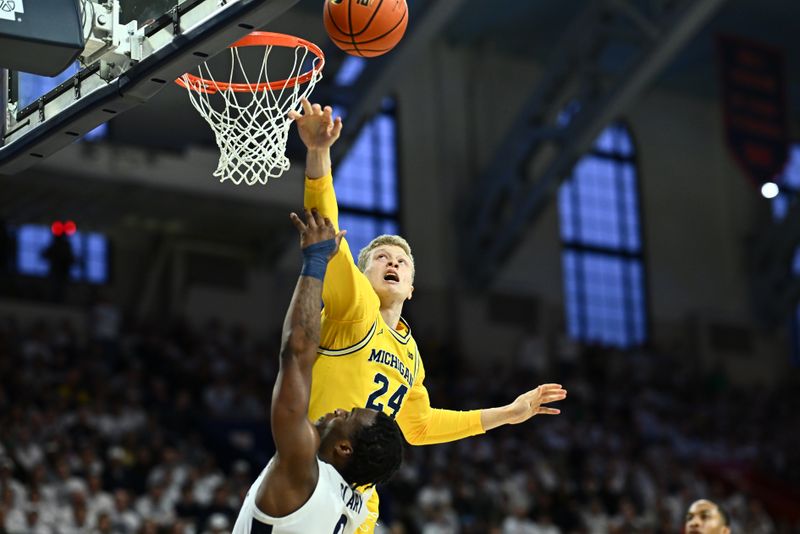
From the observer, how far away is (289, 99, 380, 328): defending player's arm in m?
5.38

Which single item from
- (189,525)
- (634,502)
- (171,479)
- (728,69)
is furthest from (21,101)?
(728,69)

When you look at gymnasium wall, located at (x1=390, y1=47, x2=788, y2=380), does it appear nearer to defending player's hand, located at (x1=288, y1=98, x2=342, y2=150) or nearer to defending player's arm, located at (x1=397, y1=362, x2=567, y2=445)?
defending player's arm, located at (x1=397, y1=362, x2=567, y2=445)

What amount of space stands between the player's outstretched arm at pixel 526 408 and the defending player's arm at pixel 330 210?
3.46ft

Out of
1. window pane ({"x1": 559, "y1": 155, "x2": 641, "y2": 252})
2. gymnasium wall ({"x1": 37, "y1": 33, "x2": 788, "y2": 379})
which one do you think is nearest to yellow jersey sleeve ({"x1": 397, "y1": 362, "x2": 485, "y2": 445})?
gymnasium wall ({"x1": 37, "y1": 33, "x2": 788, "y2": 379})

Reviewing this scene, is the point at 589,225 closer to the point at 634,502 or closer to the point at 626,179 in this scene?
the point at 626,179

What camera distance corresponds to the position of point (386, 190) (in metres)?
25.8

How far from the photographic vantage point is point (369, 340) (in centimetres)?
614

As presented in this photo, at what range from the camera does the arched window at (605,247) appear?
27.3 m

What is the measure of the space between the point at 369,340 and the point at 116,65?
1924 mm

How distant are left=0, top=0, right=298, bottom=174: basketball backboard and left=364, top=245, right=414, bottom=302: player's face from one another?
4.05 feet

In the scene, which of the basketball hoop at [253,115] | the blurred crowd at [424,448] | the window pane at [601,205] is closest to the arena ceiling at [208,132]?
the blurred crowd at [424,448]

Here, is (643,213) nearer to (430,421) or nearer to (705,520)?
(705,520)

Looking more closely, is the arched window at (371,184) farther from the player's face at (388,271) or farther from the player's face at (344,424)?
the player's face at (344,424)

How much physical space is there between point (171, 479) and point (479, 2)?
12.7 metres
